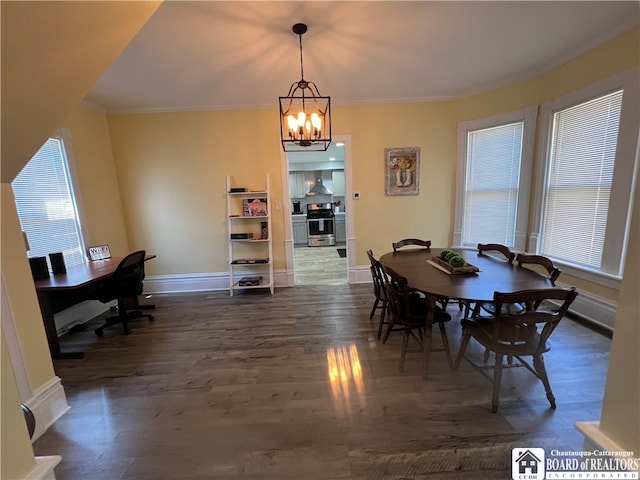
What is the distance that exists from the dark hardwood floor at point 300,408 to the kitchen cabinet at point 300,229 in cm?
487

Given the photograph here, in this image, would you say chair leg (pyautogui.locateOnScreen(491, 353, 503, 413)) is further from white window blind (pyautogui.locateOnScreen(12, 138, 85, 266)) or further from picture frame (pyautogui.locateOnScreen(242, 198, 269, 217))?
white window blind (pyautogui.locateOnScreen(12, 138, 85, 266))

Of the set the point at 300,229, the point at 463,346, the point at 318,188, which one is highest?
the point at 318,188

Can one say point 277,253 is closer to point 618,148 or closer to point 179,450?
point 179,450

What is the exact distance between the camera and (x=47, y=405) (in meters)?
1.77

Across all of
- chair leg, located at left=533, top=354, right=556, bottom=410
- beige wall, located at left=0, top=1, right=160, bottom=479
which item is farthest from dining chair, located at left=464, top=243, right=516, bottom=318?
beige wall, located at left=0, top=1, right=160, bottom=479

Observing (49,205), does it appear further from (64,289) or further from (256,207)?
(256,207)

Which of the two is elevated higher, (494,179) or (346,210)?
(494,179)

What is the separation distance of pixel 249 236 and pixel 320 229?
3654 millimetres

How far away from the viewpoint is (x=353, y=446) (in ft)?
5.08

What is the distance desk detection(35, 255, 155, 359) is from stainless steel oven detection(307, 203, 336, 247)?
4842 millimetres

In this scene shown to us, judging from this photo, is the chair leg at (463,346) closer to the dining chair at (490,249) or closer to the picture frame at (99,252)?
the dining chair at (490,249)

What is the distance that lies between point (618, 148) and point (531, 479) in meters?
2.80

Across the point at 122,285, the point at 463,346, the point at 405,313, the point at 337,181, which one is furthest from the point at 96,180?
the point at 337,181

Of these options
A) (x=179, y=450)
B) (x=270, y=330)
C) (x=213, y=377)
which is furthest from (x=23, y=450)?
(x=270, y=330)
